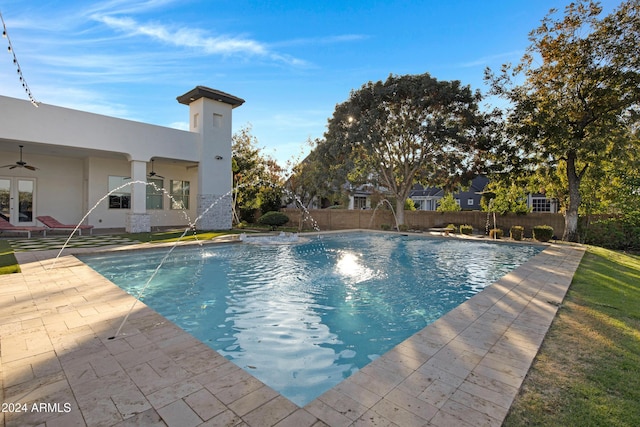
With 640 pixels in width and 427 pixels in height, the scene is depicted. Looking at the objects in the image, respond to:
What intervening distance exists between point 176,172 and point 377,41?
519 inches

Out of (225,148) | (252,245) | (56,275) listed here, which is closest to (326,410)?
(56,275)

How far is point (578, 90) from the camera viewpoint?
44.5 feet

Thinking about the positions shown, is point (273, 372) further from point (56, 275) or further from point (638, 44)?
point (638, 44)

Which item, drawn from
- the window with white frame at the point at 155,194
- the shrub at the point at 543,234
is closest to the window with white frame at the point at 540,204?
the shrub at the point at 543,234

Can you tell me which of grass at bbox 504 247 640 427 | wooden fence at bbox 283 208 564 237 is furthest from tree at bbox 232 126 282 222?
grass at bbox 504 247 640 427

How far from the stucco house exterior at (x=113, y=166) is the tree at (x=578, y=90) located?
1440 centimetres

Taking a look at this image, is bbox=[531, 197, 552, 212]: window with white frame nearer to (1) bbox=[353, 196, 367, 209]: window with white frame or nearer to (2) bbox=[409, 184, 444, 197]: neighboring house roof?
(2) bbox=[409, 184, 444, 197]: neighboring house roof

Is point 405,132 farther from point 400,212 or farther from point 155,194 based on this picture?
point 155,194

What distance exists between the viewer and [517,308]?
4750mm

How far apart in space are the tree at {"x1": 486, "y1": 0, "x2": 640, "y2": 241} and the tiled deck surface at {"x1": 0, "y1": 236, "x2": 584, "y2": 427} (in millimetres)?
12488

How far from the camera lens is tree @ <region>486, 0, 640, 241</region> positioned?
1248cm

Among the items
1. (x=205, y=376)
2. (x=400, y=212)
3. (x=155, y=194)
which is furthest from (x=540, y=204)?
(x=205, y=376)

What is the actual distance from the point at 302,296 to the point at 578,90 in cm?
1517

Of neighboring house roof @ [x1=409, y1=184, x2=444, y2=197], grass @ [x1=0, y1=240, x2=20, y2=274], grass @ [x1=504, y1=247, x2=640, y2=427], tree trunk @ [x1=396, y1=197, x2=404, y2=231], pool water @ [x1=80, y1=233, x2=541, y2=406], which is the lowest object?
pool water @ [x1=80, y1=233, x2=541, y2=406]
